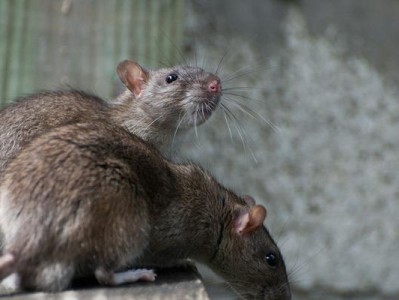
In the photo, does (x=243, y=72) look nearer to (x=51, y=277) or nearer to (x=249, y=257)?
(x=249, y=257)

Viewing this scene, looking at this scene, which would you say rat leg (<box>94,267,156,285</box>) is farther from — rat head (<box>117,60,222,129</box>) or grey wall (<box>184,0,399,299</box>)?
grey wall (<box>184,0,399,299</box>)

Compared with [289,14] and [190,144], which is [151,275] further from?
[289,14]

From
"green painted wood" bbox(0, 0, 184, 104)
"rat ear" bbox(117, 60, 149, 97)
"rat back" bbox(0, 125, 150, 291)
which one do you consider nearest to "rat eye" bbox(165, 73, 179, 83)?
"rat ear" bbox(117, 60, 149, 97)

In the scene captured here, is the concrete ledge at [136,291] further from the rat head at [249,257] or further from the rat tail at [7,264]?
the rat head at [249,257]

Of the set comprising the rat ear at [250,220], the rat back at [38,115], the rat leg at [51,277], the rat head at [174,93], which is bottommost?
the rat leg at [51,277]

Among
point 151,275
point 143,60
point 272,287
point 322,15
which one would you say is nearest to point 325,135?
point 322,15

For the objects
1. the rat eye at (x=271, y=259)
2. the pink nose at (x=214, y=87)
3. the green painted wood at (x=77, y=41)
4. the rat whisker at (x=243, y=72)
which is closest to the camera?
the rat eye at (x=271, y=259)

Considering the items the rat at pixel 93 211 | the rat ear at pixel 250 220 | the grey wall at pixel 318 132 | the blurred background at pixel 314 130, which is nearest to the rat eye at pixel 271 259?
the rat ear at pixel 250 220

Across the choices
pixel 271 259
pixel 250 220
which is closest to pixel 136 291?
pixel 250 220

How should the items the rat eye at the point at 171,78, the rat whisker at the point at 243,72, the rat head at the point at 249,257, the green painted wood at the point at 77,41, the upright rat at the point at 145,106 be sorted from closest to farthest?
the rat head at the point at 249,257 < the upright rat at the point at 145,106 < the rat eye at the point at 171,78 < the green painted wood at the point at 77,41 < the rat whisker at the point at 243,72

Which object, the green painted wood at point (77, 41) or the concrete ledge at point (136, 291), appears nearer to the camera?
the concrete ledge at point (136, 291)
